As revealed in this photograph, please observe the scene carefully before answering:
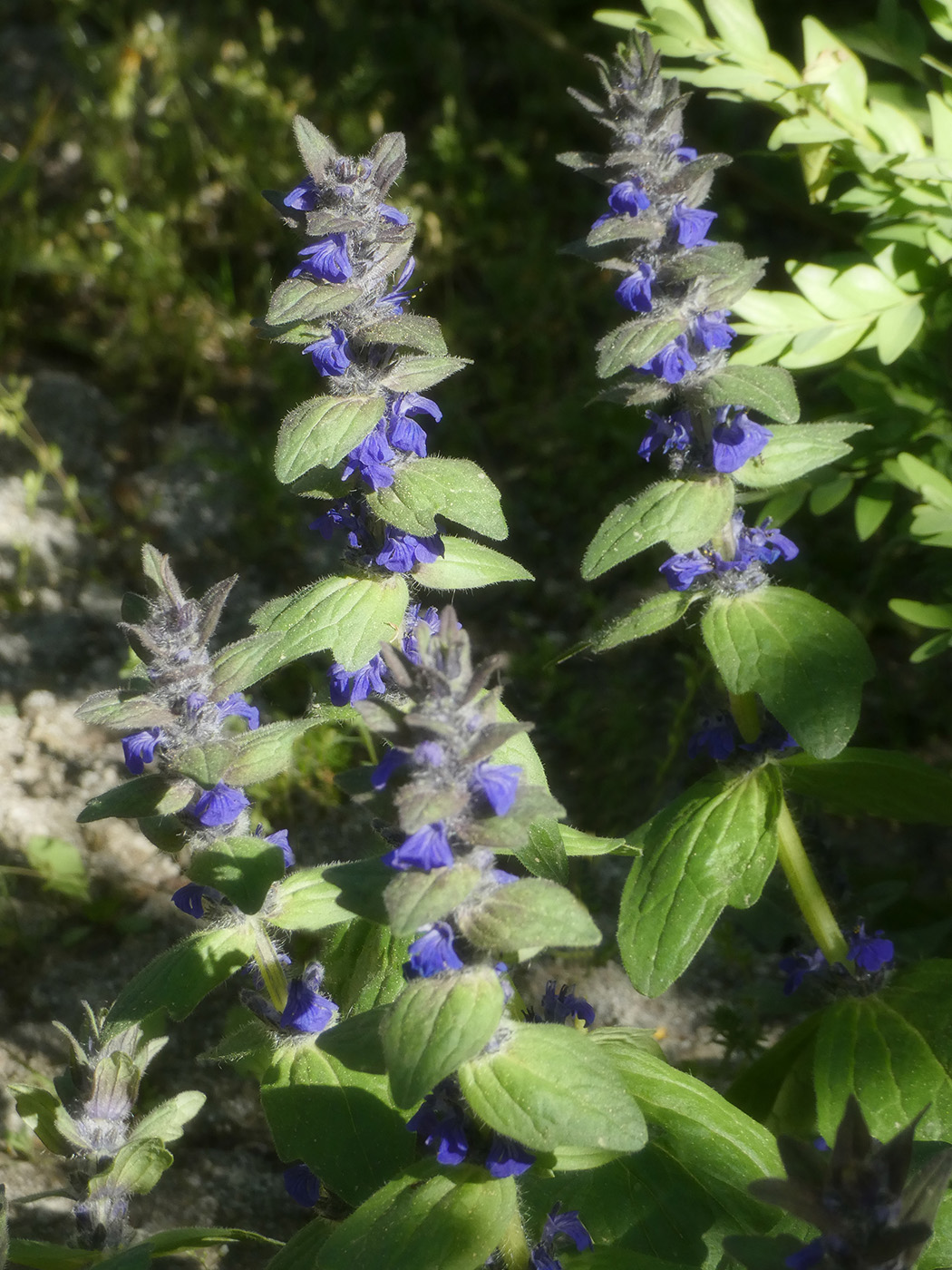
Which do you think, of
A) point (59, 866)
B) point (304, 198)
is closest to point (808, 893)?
point (304, 198)

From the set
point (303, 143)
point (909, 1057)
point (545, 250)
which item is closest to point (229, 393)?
point (545, 250)

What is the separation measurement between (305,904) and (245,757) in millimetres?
274

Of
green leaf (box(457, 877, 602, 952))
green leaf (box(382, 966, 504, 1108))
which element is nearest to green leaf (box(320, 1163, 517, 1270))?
green leaf (box(382, 966, 504, 1108))

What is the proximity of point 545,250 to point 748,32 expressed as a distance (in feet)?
7.16

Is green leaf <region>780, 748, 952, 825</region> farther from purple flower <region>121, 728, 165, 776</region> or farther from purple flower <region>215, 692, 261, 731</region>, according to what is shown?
purple flower <region>121, 728, 165, 776</region>

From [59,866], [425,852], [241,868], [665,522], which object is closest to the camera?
[425,852]

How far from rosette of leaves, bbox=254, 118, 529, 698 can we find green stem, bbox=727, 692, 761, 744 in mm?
570

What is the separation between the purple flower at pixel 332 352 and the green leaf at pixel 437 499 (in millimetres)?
222

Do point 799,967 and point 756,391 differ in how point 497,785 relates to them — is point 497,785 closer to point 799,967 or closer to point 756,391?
point 756,391

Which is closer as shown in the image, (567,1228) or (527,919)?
(527,919)

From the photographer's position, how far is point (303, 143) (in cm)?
194

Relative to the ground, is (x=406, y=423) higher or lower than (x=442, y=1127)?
higher

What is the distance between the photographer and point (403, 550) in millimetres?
2156

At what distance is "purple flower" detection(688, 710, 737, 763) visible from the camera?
99.5 inches
